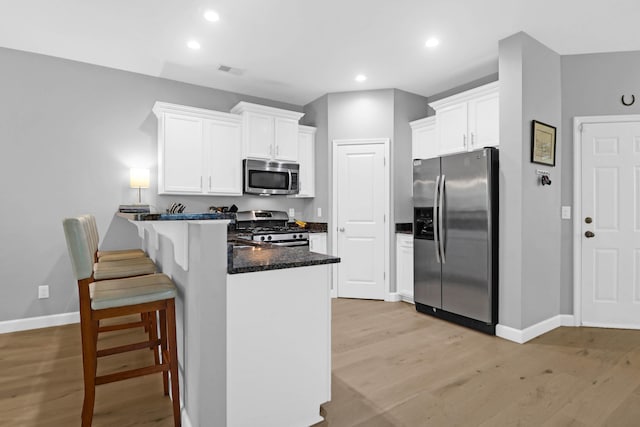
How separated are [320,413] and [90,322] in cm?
131

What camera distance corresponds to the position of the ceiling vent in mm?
3832

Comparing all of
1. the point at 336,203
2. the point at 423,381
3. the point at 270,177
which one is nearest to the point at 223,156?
the point at 270,177

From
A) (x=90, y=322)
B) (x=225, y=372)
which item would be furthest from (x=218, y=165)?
(x=225, y=372)

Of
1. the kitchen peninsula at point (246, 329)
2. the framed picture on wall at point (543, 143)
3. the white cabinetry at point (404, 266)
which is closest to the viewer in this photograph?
the kitchen peninsula at point (246, 329)

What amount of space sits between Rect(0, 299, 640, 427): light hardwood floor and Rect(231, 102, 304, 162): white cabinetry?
2.46 metres

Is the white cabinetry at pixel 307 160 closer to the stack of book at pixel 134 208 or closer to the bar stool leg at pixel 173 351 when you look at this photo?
the stack of book at pixel 134 208

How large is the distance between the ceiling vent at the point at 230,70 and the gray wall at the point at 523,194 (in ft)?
9.10

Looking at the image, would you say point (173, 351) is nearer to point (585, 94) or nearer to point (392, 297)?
point (392, 297)

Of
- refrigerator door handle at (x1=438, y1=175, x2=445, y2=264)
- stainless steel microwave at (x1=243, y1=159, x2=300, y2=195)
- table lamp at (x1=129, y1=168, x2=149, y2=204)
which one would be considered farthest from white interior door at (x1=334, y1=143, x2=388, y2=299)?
table lamp at (x1=129, y1=168, x2=149, y2=204)

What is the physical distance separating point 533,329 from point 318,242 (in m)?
2.55

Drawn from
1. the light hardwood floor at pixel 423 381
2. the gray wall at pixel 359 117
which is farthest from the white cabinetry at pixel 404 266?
the light hardwood floor at pixel 423 381

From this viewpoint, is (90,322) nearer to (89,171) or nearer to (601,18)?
(89,171)

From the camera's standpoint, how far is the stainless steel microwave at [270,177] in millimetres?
4328

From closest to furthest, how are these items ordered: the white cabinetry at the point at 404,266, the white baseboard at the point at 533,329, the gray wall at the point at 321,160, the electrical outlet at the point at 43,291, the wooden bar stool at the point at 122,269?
the wooden bar stool at the point at 122,269
the white baseboard at the point at 533,329
the electrical outlet at the point at 43,291
the white cabinetry at the point at 404,266
the gray wall at the point at 321,160
